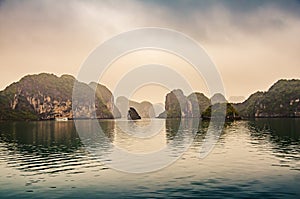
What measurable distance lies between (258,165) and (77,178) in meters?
28.0

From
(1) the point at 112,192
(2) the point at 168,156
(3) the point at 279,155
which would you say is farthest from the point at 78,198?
(3) the point at 279,155

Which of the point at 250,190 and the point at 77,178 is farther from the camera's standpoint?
the point at 77,178

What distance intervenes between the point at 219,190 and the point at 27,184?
888 inches

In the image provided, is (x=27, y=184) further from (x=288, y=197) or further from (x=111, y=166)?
(x=288, y=197)

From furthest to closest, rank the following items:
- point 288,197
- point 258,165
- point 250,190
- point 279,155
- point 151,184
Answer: point 279,155 < point 258,165 < point 151,184 < point 250,190 < point 288,197

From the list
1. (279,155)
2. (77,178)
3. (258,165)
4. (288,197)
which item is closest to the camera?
(288,197)

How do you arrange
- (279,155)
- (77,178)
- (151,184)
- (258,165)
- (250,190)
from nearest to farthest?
1. (250,190)
2. (151,184)
3. (77,178)
4. (258,165)
5. (279,155)

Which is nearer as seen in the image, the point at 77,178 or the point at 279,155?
→ the point at 77,178

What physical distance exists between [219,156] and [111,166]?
22.3 meters

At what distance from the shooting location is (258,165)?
5484cm

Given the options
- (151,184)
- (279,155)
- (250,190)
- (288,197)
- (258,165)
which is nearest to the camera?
(288,197)

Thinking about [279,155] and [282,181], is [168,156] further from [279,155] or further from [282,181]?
[282,181]

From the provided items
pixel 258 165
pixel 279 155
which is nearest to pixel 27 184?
pixel 258 165

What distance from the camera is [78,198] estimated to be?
35.0 metres
